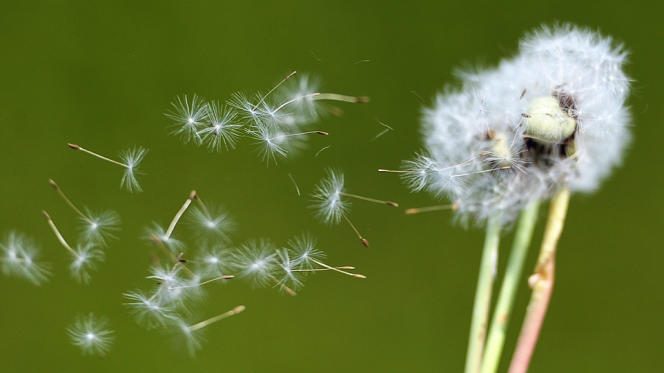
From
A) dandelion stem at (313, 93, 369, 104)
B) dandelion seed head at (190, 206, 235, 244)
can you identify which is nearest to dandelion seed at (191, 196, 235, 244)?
dandelion seed head at (190, 206, 235, 244)

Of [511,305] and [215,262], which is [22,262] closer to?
[215,262]

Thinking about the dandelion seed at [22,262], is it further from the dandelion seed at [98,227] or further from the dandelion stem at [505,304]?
the dandelion stem at [505,304]

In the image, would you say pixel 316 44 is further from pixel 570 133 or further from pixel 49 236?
pixel 570 133

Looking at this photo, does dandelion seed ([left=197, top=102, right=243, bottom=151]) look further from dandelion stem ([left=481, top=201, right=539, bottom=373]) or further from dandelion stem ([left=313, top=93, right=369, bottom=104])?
dandelion stem ([left=481, top=201, right=539, bottom=373])

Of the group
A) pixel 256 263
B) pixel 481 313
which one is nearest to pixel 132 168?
pixel 256 263

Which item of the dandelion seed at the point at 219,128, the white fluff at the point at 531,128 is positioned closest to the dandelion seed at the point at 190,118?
the dandelion seed at the point at 219,128
